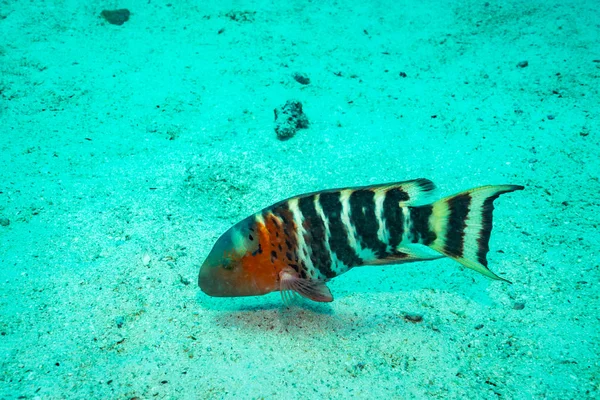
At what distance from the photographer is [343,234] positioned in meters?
3.12

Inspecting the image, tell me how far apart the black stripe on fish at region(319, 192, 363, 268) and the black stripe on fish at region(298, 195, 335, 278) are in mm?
60

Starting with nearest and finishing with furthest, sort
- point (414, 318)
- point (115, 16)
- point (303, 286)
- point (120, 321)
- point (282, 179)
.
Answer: point (303, 286) < point (120, 321) < point (414, 318) < point (282, 179) < point (115, 16)

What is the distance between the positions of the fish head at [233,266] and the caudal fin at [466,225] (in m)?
1.40

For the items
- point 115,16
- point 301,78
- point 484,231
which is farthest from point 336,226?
point 115,16

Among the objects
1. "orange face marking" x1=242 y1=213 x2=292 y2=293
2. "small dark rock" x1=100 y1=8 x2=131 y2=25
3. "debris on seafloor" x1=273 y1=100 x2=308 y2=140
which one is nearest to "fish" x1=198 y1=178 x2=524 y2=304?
"orange face marking" x1=242 y1=213 x2=292 y2=293

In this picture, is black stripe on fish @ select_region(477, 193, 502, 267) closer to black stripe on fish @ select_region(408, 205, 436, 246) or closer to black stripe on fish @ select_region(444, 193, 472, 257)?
black stripe on fish @ select_region(444, 193, 472, 257)

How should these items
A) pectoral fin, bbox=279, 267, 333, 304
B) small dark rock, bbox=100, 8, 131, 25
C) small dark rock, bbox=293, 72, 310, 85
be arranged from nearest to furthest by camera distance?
1. pectoral fin, bbox=279, 267, 333, 304
2. small dark rock, bbox=293, 72, 310, 85
3. small dark rock, bbox=100, 8, 131, 25

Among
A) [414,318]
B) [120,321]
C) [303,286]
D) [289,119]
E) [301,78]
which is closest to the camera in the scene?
[303,286]

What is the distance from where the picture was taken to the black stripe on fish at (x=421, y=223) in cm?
313

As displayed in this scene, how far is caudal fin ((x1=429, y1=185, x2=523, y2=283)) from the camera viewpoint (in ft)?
10.2

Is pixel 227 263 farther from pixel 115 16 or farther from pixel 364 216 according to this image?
pixel 115 16

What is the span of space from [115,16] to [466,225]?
7.88 metres

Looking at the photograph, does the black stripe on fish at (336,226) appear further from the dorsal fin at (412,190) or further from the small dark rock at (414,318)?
the small dark rock at (414,318)

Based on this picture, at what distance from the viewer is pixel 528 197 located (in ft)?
15.9
